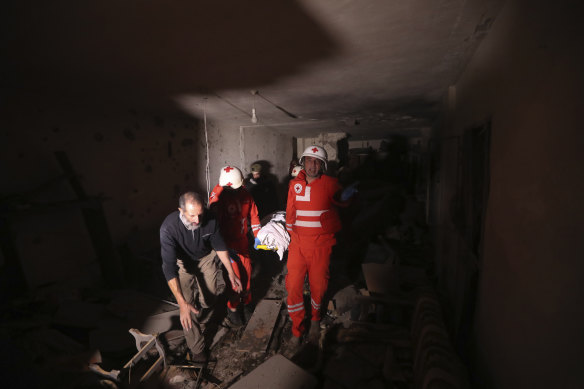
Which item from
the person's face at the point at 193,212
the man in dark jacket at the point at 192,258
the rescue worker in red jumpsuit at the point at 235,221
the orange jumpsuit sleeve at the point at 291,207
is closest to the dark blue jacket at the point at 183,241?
the man in dark jacket at the point at 192,258

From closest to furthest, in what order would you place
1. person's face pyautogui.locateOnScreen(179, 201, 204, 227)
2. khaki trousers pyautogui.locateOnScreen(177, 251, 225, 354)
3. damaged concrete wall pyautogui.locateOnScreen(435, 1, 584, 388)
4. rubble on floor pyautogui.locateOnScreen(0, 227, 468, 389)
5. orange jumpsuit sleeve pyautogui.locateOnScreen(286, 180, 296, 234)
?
damaged concrete wall pyautogui.locateOnScreen(435, 1, 584, 388)
rubble on floor pyautogui.locateOnScreen(0, 227, 468, 389)
person's face pyautogui.locateOnScreen(179, 201, 204, 227)
khaki trousers pyautogui.locateOnScreen(177, 251, 225, 354)
orange jumpsuit sleeve pyautogui.locateOnScreen(286, 180, 296, 234)

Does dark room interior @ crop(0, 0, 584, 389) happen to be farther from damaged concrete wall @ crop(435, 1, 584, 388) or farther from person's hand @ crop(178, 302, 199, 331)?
person's hand @ crop(178, 302, 199, 331)

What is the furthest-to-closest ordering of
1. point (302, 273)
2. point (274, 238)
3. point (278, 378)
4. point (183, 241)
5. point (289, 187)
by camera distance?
point (274, 238) → point (289, 187) → point (302, 273) → point (183, 241) → point (278, 378)

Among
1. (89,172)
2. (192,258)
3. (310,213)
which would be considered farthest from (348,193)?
(89,172)

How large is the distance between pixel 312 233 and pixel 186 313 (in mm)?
1544

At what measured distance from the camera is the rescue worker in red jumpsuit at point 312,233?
285cm

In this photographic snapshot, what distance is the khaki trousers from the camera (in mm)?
2626

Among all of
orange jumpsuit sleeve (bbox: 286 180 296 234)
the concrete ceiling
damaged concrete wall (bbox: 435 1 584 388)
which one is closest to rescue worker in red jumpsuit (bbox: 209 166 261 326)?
orange jumpsuit sleeve (bbox: 286 180 296 234)

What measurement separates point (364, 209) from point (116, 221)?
5.95 meters

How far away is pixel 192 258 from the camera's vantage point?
2.88 m

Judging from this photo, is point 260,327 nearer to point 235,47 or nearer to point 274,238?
point 274,238

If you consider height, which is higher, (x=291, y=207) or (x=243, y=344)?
(x=291, y=207)

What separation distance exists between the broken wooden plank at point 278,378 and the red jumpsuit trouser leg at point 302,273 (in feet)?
1.84

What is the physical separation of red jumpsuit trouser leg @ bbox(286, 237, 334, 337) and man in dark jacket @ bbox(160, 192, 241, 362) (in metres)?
0.67
